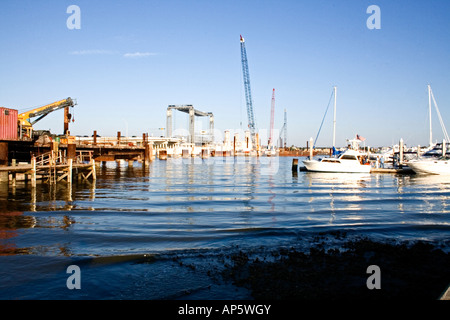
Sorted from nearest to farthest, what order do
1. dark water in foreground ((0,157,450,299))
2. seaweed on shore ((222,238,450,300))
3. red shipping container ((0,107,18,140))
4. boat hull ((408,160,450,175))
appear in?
seaweed on shore ((222,238,450,300)), dark water in foreground ((0,157,450,299)), red shipping container ((0,107,18,140)), boat hull ((408,160,450,175))

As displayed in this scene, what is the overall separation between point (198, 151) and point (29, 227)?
141 metres

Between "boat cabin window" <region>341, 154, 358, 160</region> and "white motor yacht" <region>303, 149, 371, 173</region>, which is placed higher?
"boat cabin window" <region>341, 154, 358, 160</region>

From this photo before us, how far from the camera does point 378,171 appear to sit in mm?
52125

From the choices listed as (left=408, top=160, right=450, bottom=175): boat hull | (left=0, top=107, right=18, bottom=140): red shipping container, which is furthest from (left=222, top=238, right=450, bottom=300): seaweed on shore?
(left=408, top=160, right=450, bottom=175): boat hull

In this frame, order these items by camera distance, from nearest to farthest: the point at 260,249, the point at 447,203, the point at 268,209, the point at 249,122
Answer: the point at 260,249 → the point at 268,209 → the point at 447,203 → the point at 249,122

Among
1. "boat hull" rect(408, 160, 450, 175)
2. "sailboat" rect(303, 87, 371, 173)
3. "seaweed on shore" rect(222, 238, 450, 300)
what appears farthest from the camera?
"sailboat" rect(303, 87, 371, 173)

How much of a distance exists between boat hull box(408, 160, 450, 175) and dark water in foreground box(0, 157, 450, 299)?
81.5ft

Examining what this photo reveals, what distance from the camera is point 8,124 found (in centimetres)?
3478

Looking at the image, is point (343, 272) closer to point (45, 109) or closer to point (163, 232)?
point (163, 232)

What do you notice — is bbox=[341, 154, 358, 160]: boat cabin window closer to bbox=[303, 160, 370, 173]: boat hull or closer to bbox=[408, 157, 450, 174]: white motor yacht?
bbox=[303, 160, 370, 173]: boat hull

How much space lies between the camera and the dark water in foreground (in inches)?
327

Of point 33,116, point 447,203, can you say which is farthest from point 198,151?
point 447,203

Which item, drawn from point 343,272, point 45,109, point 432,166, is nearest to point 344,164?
point 432,166
